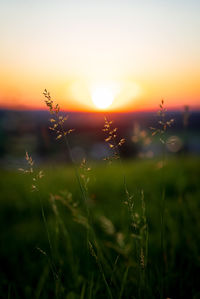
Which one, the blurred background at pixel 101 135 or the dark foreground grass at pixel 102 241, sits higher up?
the blurred background at pixel 101 135

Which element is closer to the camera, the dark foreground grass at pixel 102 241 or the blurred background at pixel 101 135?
the dark foreground grass at pixel 102 241

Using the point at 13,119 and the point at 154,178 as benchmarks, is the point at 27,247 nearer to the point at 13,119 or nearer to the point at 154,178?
the point at 154,178

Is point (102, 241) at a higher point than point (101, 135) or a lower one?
lower

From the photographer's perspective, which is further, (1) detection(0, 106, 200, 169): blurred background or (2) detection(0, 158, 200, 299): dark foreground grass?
(1) detection(0, 106, 200, 169): blurred background

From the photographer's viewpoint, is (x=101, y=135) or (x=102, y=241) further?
(x=102, y=241)

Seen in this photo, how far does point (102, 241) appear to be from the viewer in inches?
120

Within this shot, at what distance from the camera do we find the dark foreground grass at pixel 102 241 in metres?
1.53

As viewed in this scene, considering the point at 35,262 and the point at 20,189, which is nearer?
the point at 35,262

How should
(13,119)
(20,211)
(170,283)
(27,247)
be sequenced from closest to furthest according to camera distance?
(170,283), (27,247), (20,211), (13,119)

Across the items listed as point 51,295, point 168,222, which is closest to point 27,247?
point 51,295

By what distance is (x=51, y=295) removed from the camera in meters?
1.96

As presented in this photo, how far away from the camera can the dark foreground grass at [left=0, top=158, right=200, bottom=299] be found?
1.53 meters

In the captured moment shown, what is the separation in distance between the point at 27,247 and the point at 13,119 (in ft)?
12.3

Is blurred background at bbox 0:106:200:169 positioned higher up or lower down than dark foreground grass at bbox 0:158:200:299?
higher up
